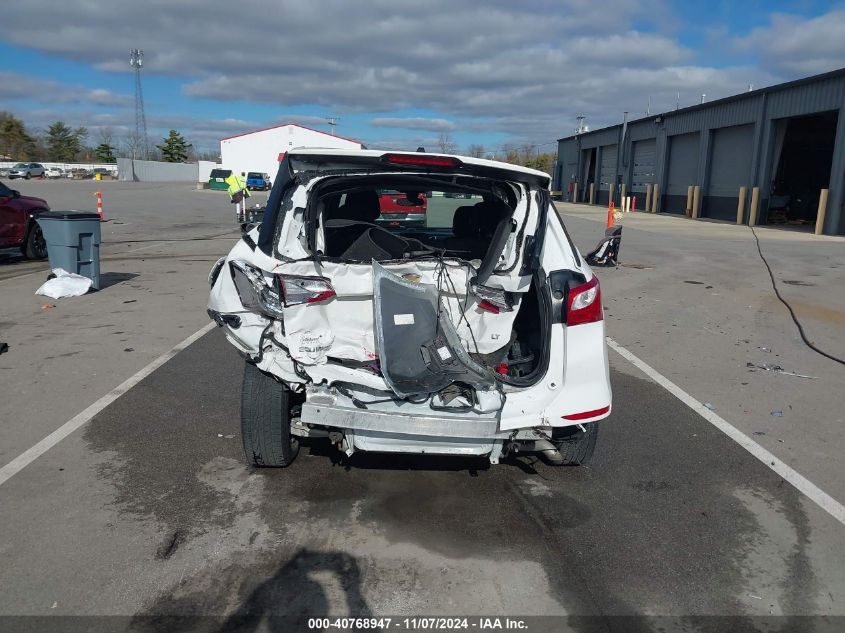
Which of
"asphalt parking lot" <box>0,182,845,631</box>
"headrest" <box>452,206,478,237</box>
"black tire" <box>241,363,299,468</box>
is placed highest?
"headrest" <box>452,206,478,237</box>

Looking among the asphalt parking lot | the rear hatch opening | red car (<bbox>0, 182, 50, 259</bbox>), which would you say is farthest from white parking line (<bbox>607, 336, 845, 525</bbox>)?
red car (<bbox>0, 182, 50, 259</bbox>)

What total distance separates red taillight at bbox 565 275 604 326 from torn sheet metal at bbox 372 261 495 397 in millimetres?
540

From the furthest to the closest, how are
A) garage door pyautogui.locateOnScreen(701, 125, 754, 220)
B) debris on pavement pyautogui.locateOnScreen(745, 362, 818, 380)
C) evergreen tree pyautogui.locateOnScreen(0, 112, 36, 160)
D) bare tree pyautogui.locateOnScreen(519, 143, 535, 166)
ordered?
evergreen tree pyautogui.locateOnScreen(0, 112, 36, 160) < bare tree pyautogui.locateOnScreen(519, 143, 535, 166) < garage door pyautogui.locateOnScreen(701, 125, 754, 220) < debris on pavement pyautogui.locateOnScreen(745, 362, 818, 380)

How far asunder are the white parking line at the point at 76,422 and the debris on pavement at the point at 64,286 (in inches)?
146

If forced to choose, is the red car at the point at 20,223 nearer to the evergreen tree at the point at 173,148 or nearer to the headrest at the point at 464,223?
the headrest at the point at 464,223

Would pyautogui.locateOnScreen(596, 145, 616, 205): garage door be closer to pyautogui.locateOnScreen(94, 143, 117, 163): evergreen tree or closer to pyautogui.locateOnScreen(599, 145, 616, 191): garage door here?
pyautogui.locateOnScreen(599, 145, 616, 191): garage door

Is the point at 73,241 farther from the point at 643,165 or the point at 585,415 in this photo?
the point at 643,165

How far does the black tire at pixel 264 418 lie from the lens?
3.98 m

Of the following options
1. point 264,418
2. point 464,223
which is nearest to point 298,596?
point 264,418

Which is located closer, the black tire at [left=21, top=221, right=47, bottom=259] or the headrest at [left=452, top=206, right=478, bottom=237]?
the headrest at [left=452, top=206, right=478, bottom=237]

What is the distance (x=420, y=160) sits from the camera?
3.89 m

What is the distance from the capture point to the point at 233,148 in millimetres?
78875

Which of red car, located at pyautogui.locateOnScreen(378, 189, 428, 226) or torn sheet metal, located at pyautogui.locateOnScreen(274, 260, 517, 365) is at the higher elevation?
red car, located at pyautogui.locateOnScreen(378, 189, 428, 226)

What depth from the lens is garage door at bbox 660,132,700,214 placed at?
33.0 m
